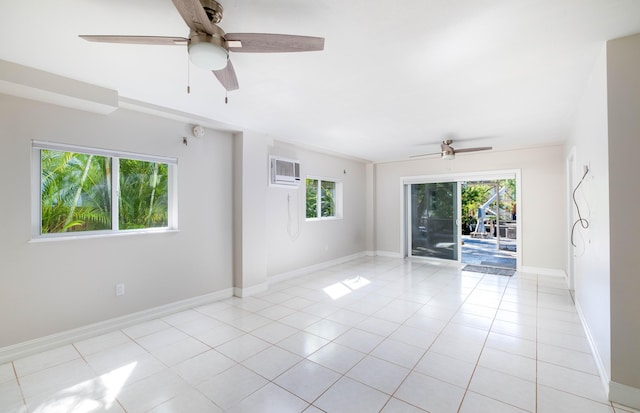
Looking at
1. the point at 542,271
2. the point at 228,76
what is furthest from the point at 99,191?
the point at 542,271

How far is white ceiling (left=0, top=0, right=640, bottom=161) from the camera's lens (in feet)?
5.40

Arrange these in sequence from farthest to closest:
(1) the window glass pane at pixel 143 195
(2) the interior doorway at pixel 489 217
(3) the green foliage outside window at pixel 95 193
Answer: (2) the interior doorway at pixel 489 217, (1) the window glass pane at pixel 143 195, (3) the green foliage outside window at pixel 95 193

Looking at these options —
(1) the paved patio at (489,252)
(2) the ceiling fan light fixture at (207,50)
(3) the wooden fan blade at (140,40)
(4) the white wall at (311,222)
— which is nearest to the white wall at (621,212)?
(2) the ceiling fan light fixture at (207,50)

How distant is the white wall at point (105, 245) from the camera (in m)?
2.53

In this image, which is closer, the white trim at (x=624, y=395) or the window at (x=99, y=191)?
the white trim at (x=624, y=395)

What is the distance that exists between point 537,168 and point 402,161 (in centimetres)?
268

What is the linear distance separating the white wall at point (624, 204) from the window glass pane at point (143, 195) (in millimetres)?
4382

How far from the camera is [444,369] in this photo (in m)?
2.34

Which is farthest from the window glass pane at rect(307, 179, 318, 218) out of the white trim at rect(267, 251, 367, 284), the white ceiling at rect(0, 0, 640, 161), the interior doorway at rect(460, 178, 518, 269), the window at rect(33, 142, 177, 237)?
the interior doorway at rect(460, 178, 518, 269)

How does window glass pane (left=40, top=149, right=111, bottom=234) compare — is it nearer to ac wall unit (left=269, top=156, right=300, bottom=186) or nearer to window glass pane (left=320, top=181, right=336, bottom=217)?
A: ac wall unit (left=269, top=156, right=300, bottom=186)

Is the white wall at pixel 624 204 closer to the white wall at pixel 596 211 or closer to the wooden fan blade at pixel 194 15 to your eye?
the white wall at pixel 596 211

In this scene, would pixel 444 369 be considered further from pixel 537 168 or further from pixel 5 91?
pixel 537 168

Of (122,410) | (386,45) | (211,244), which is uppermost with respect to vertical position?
(386,45)

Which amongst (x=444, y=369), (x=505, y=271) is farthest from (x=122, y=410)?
(x=505, y=271)
